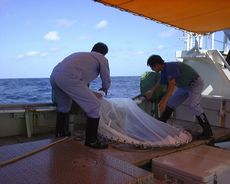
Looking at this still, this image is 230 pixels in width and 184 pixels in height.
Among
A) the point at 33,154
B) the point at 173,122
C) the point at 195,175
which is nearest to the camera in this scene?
the point at 195,175

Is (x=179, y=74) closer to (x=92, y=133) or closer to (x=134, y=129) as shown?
(x=134, y=129)

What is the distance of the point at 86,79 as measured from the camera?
12.1ft

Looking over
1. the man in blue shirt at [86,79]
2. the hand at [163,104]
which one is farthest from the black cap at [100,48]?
the hand at [163,104]

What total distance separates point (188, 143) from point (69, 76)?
5.75 feet

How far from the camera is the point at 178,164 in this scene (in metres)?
2.83

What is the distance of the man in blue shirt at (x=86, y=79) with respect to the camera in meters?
3.49

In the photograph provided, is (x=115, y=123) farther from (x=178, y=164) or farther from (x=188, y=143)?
(x=178, y=164)

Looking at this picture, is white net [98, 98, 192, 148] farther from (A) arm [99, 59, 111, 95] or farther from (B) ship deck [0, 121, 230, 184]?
(A) arm [99, 59, 111, 95]

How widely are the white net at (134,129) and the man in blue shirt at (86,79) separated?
29cm

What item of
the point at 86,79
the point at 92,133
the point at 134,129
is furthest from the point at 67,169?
the point at 134,129

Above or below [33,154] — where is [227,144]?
below

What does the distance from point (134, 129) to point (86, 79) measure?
0.94 meters

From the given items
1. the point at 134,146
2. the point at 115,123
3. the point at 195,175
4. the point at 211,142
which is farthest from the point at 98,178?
the point at 211,142

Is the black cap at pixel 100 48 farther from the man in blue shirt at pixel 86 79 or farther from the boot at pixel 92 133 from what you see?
the boot at pixel 92 133
